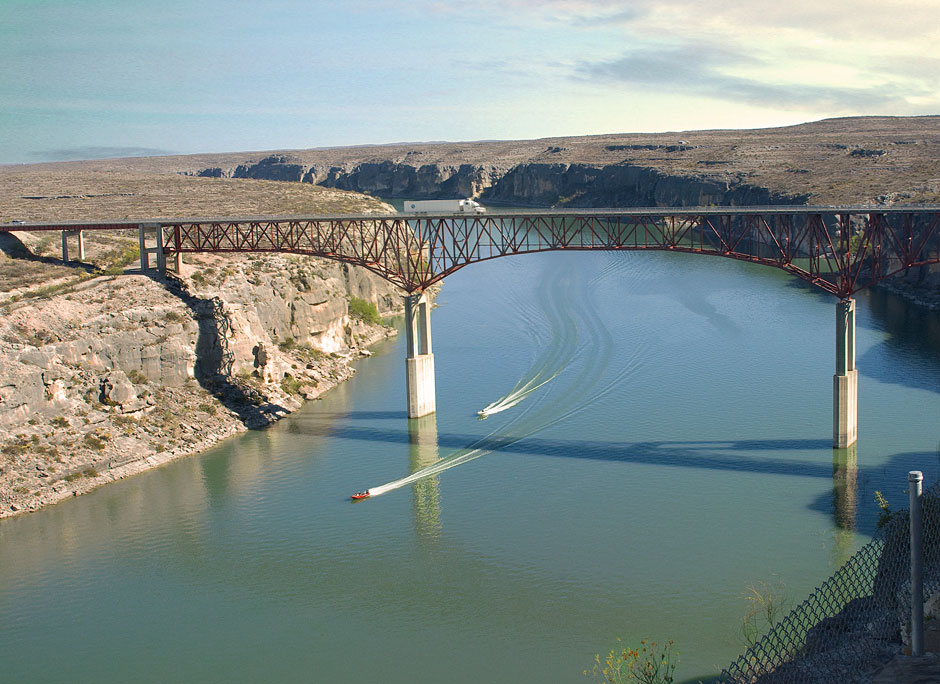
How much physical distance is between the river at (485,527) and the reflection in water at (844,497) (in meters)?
0.10

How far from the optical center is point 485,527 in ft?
105

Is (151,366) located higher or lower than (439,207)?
lower

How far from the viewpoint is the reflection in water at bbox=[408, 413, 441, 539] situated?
3253 centimetres

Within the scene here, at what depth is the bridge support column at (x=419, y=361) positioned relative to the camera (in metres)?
43.9

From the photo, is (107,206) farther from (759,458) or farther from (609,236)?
(759,458)

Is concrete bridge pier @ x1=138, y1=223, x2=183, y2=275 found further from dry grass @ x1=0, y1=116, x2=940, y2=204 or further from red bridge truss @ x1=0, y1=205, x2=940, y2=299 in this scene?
dry grass @ x1=0, y1=116, x2=940, y2=204

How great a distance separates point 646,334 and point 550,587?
33.9m

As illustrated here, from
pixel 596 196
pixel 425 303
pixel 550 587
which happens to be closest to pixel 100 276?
pixel 425 303

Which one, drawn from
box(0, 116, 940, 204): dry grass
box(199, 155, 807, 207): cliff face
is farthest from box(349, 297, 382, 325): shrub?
box(199, 155, 807, 207): cliff face

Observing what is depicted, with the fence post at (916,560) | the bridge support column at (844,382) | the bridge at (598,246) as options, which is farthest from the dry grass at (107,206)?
the fence post at (916,560)

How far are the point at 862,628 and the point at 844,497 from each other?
19.5 m

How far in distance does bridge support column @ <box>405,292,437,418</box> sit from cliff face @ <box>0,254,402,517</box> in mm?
7088

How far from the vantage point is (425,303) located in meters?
44.9

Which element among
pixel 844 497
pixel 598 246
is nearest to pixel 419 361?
pixel 598 246
